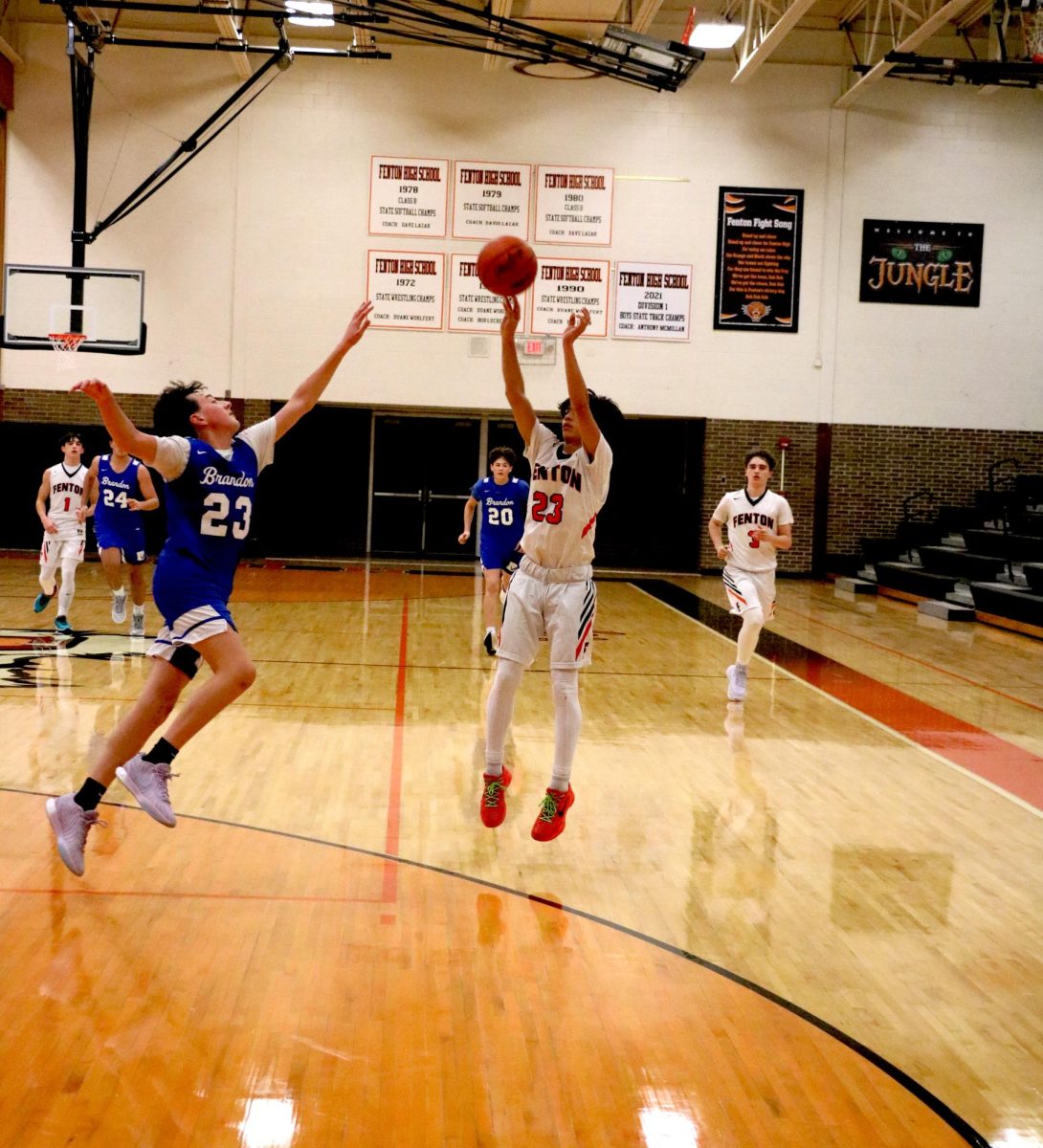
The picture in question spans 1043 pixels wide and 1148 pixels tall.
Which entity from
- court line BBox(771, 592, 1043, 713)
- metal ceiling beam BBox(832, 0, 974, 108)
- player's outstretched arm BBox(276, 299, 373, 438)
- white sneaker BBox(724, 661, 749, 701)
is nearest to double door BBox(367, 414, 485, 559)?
court line BBox(771, 592, 1043, 713)

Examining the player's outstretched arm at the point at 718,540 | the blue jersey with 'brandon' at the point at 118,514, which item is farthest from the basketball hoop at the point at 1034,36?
the blue jersey with 'brandon' at the point at 118,514

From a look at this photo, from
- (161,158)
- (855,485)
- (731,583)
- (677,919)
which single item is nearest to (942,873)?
(677,919)

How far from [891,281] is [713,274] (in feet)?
8.69

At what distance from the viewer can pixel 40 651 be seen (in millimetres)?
9125

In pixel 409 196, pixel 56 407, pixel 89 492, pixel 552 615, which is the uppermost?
pixel 409 196

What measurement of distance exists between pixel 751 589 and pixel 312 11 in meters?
9.25

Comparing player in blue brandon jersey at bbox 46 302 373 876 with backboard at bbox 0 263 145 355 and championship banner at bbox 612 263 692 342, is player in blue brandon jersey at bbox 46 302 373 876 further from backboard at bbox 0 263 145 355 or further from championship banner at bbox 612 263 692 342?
championship banner at bbox 612 263 692 342

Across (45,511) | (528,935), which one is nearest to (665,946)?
(528,935)

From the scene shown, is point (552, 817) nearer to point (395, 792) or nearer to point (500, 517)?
point (395, 792)

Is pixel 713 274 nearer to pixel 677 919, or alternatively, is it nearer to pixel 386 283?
pixel 386 283

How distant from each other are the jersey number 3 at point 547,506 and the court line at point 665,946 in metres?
1.34

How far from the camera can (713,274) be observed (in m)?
17.9

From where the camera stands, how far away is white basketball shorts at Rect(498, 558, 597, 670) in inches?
181

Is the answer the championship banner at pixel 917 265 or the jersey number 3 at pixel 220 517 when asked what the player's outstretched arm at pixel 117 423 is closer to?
the jersey number 3 at pixel 220 517
